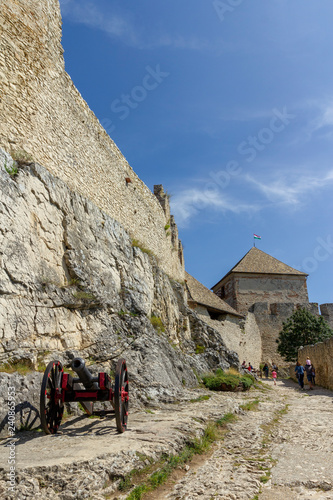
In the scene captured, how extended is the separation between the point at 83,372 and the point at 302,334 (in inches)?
1021

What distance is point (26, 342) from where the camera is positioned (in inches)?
252

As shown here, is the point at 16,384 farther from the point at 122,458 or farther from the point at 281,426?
the point at 281,426

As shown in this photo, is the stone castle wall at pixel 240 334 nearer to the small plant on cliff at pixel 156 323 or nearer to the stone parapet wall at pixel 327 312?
the stone parapet wall at pixel 327 312

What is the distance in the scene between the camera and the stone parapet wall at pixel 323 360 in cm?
1373

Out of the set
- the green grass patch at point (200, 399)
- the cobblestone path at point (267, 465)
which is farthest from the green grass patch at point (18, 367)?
the green grass patch at point (200, 399)

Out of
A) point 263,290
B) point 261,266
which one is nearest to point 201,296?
point 263,290

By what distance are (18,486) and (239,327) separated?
2339 cm

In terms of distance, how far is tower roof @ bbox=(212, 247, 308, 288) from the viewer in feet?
120

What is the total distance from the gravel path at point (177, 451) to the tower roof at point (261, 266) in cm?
3017

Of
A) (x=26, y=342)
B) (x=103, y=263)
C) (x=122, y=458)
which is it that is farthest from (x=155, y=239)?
(x=122, y=458)

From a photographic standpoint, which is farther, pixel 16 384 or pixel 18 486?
pixel 16 384

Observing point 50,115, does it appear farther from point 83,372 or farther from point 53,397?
point 53,397

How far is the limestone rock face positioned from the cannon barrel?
0.90 m

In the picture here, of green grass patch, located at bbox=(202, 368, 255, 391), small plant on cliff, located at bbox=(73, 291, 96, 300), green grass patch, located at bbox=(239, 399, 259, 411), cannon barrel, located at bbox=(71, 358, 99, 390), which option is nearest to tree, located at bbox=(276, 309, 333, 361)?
green grass patch, located at bbox=(202, 368, 255, 391)
